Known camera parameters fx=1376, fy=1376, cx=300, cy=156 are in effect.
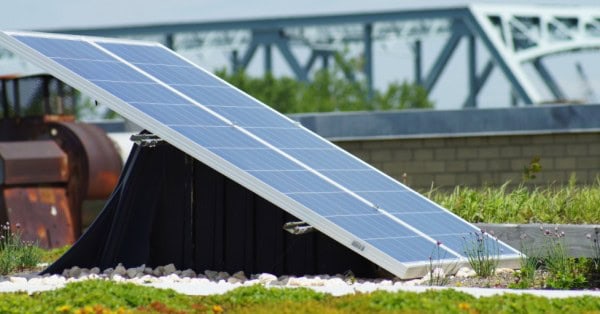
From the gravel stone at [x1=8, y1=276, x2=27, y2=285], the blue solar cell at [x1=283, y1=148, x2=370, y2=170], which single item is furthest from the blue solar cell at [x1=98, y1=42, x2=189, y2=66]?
the gravel stone at [x1=8, y1=276, x2=27, y2=285]

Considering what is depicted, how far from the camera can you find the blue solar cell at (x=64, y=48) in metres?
16.9

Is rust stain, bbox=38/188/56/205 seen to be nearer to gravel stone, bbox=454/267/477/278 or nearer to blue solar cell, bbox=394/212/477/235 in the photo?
blue solar cell, bbox=394/212/477/235

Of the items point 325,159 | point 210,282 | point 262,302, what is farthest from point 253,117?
point 262,302

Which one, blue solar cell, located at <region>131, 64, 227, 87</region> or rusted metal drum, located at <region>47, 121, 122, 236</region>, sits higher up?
blue solar cell, located at <region>131, 64, 227, 87</region>

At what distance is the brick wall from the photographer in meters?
26.9

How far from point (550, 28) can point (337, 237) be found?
78711 millimetres

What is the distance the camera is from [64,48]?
1736 centimetres

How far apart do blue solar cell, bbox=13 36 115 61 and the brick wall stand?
33.6ft

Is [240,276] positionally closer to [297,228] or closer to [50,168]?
[297,228]

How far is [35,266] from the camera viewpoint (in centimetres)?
1897

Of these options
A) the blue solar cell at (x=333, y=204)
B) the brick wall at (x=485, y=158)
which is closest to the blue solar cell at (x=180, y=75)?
the blue solar cell at (x=333, y=204)

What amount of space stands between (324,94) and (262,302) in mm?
71479

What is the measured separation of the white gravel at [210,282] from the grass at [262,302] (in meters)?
0.57

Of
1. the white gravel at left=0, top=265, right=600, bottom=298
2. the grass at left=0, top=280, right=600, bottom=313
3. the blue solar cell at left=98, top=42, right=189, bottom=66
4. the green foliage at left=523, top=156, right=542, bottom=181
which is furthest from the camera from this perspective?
the green foliage at left=523, top=156, right=542, bottom=181
